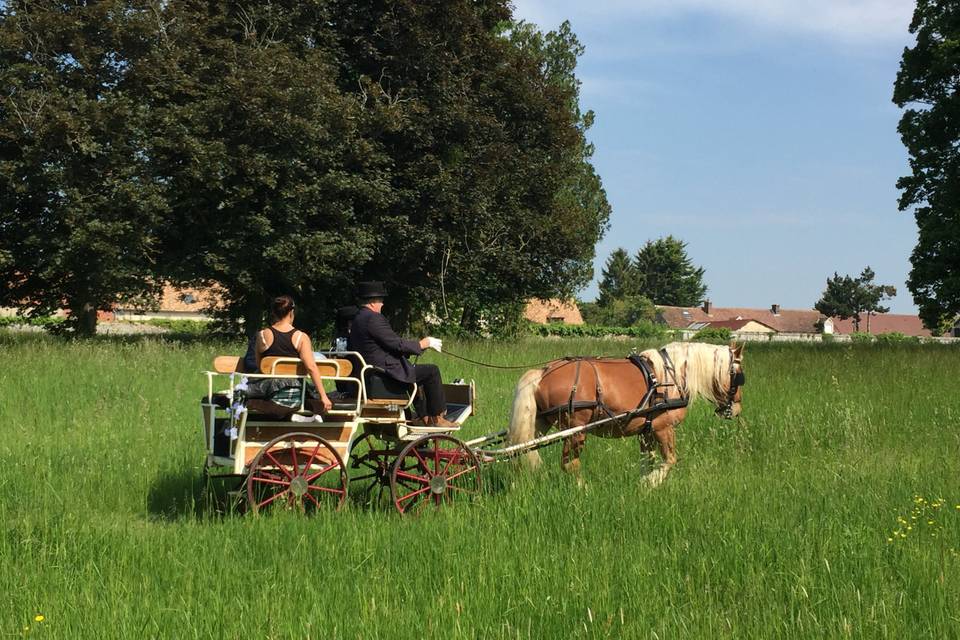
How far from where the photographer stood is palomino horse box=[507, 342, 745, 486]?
838cm

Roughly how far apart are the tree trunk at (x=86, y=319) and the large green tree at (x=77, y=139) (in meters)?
1.91

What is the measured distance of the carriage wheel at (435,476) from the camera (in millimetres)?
7391

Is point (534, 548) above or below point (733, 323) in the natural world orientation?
below

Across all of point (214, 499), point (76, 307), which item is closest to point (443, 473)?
point (214, 499)

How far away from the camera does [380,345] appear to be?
7883mm

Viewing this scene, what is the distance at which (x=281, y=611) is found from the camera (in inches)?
183

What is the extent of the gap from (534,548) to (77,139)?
61.4 feet

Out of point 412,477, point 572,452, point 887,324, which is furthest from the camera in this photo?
point 887,324

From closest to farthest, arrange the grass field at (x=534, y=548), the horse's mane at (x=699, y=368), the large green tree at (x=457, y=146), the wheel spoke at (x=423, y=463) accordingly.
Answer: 1. the grass field at (x=534, y=548)
2. the wheel spoke at (x=423, y=463)
3. the horse's mane at (x=699, y=368)
4. the large green tree at (x=457, y=146)

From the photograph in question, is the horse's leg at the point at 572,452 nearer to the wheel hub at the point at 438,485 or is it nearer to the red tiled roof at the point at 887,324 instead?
the wheel hub at the point at 438,485

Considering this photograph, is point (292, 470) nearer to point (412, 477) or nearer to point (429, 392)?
point (412, 477)

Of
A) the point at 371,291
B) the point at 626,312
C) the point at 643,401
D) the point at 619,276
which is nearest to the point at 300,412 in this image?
the point at 371,291

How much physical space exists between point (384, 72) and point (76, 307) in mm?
11084

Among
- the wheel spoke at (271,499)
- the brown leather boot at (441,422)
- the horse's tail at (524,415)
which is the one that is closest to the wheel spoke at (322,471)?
the wheel spoke at (271,499)
